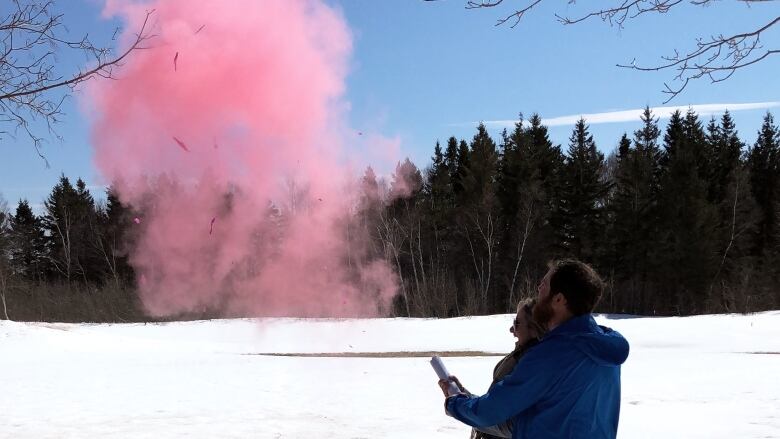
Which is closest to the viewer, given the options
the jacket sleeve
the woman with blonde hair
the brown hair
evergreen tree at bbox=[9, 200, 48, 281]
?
the jacket sleeve

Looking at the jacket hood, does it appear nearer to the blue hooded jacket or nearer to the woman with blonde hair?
the blue hooded jacket

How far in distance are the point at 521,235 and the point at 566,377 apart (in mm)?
36608

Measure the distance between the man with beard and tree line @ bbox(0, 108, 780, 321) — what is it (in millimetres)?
28594

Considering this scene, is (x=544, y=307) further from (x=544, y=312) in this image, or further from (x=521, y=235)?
(x=521, y=235)

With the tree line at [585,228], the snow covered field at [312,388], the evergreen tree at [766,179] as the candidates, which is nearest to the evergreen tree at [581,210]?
the tree line at [585,228]

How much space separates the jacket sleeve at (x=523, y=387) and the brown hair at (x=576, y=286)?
0.19 meters

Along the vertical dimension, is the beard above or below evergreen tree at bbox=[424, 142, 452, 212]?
below

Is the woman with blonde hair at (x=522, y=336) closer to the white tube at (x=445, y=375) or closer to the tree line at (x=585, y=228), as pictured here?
the white tube at (x=445, y=375)

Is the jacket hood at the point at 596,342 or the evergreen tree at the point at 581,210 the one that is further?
the evergreen tree at the point at 581,210

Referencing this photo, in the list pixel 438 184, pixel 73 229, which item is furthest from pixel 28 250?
pixel 438 184

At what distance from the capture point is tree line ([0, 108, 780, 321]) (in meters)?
34.8

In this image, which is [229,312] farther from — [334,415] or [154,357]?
[334,415]

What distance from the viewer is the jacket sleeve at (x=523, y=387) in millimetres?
2330

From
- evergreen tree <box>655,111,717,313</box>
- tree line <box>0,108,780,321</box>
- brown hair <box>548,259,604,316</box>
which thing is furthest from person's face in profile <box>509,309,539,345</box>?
evergreen tree <box>655,111,717,313</box>
